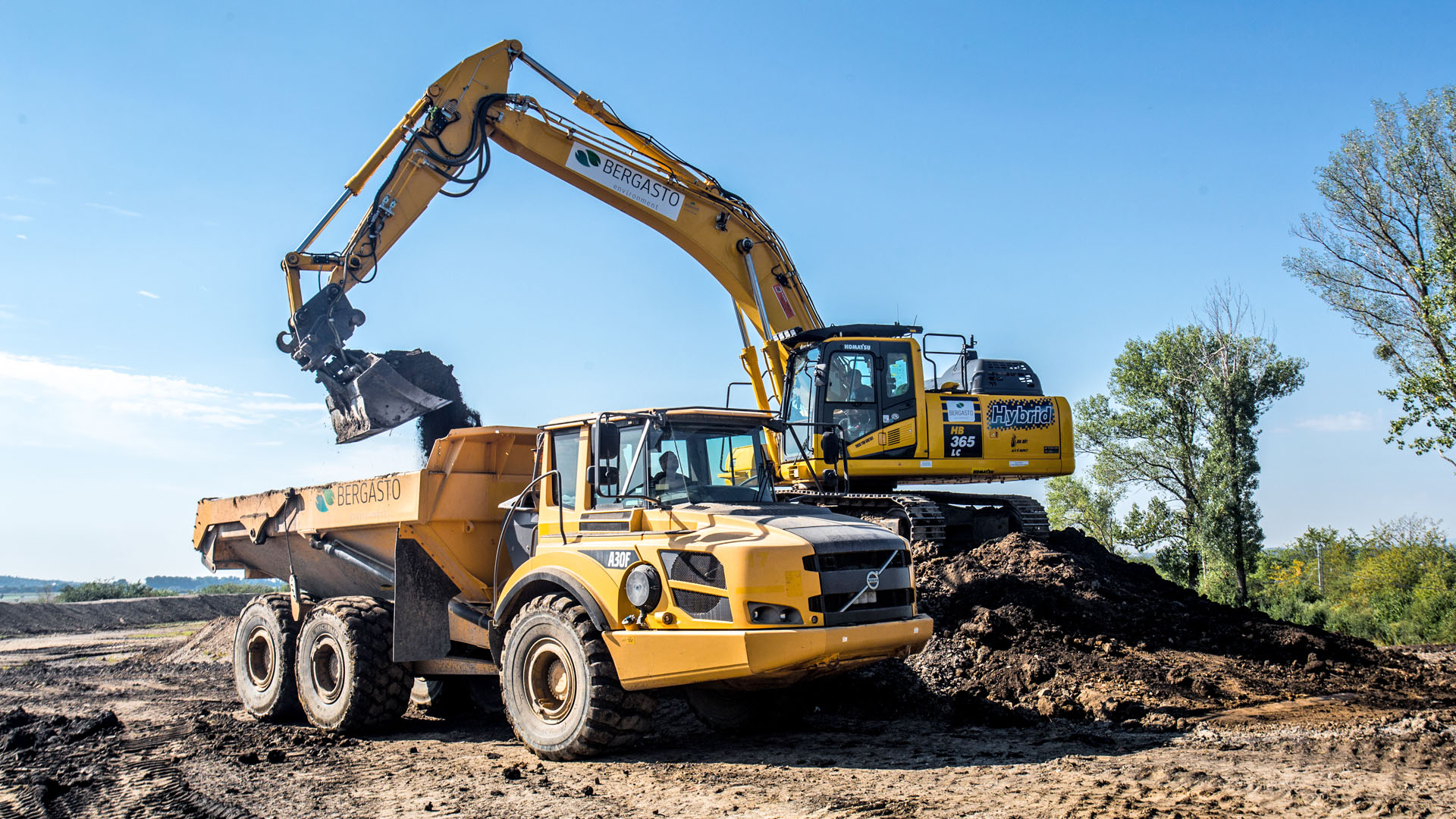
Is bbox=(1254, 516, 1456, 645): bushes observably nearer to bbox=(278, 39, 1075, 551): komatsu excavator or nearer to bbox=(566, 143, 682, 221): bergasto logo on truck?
bbox=(278, 39, 1075, 551): komatsu excavator

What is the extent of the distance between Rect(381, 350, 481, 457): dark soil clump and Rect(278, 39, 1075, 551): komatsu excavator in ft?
0.12

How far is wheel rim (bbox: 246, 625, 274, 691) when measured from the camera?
10.2m

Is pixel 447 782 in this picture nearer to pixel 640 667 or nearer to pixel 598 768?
pixel 598 768

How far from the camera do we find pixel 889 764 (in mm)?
6762

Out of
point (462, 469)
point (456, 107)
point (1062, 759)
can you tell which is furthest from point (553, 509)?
point (456, 107)

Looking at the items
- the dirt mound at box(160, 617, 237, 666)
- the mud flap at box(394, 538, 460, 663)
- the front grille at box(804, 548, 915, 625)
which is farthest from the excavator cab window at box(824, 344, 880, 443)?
the dirt mound at box(160, 617, 237, 666)

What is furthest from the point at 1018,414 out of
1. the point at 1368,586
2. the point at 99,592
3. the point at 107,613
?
the point at 99,592

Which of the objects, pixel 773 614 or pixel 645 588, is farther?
pixel 645 588

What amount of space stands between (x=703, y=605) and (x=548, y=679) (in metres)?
1.63

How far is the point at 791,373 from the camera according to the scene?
13.2 m

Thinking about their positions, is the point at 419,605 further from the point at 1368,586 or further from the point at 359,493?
the point at 1368,586

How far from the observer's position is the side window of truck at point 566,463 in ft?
25.3

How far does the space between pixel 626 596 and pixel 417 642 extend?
9.64 feet

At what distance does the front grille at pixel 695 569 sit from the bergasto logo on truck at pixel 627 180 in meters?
8.66
